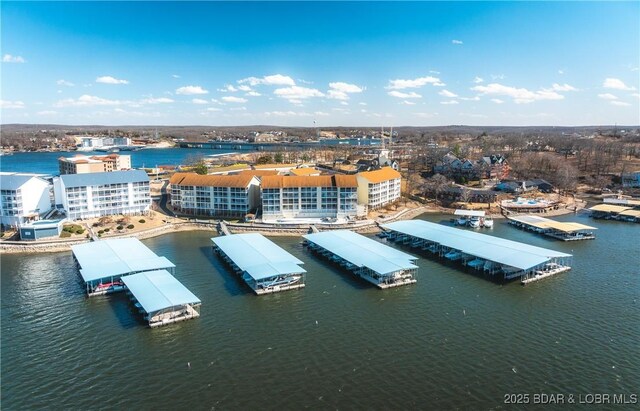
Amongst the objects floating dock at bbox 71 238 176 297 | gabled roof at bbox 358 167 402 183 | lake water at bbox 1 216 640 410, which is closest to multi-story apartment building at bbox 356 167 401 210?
gabled roof at bbox 358 167 402 183

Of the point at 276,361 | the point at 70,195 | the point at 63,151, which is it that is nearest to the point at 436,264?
the point at 276,361

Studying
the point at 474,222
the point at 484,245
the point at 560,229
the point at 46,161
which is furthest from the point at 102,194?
the point at 46,161

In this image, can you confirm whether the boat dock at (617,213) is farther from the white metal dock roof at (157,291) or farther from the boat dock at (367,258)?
the white metal dock roof at (157,291)

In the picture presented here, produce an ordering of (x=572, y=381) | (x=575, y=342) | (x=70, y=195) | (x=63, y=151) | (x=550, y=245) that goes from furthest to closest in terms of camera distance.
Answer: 1. (x=63, y=151)
2. (x=70, y=195)
3. (x=550, y=245)
4. (x=575, y=342)
5. (x=572, y=381)

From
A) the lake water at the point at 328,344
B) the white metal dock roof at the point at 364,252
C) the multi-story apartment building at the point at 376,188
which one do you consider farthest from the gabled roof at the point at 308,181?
the lake water at the point at 328,344

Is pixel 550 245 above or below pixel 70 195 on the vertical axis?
below

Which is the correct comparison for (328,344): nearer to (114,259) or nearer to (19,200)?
(114,259)

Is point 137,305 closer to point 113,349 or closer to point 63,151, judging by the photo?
→ point 113,349
